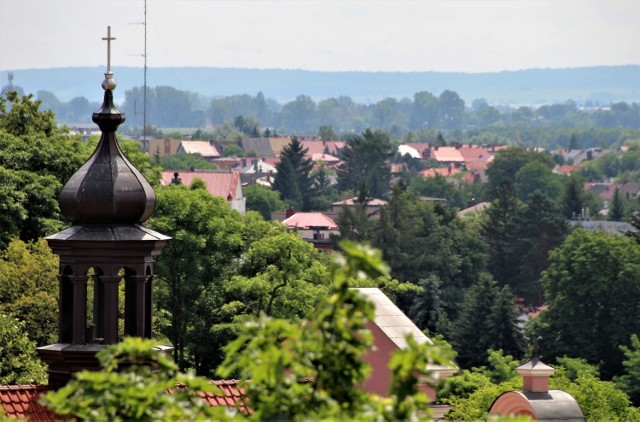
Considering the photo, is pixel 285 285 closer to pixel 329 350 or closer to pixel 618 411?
pixel 618 411

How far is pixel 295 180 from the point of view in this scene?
177500 mm

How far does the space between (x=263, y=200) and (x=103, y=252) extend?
14104 centimetres

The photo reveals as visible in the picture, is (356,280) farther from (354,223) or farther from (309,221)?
(309,221)

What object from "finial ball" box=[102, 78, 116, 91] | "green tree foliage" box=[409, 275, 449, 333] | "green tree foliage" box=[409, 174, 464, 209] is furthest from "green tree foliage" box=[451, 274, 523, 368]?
"green tree foliage" box=[409, 174, 464, 209]

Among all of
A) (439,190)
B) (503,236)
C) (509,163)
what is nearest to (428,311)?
(503,236)

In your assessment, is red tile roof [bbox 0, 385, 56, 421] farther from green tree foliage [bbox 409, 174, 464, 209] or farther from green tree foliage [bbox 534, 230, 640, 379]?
green tree foliage [bbox 409, 174, 464, 209]

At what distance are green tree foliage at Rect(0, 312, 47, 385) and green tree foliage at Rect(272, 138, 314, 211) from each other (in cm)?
13106

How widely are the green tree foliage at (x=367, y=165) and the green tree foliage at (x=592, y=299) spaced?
9960cm

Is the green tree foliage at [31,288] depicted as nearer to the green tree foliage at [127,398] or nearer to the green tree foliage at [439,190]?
the green tree foliage at [127,398]

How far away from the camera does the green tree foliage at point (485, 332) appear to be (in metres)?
81.4

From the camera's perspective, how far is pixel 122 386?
1145 centimetres

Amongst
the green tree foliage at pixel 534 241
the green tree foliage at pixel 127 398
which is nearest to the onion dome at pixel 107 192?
the green tree foliage at pixel 127 398

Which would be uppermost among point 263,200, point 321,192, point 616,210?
point 616,210

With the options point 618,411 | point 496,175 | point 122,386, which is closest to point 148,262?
point 122,386
